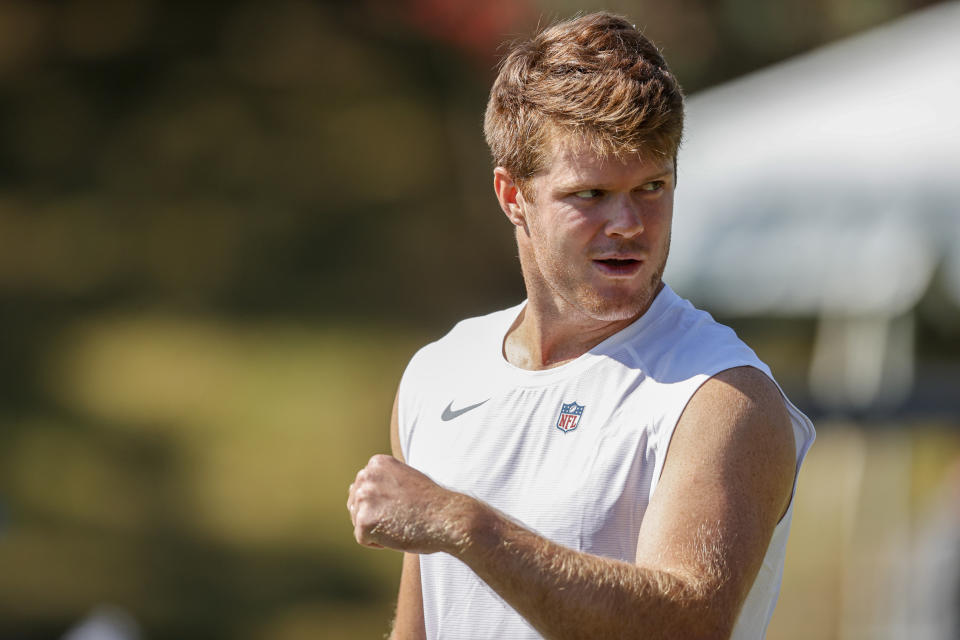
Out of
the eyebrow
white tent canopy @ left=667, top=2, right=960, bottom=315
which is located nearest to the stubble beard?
the eyebrow

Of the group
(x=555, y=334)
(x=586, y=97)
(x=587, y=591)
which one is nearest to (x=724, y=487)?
(x=587, y=591)

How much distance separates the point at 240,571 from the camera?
909 centimetres

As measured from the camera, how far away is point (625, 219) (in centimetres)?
209

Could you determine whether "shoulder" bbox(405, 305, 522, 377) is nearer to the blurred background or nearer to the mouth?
the mouth

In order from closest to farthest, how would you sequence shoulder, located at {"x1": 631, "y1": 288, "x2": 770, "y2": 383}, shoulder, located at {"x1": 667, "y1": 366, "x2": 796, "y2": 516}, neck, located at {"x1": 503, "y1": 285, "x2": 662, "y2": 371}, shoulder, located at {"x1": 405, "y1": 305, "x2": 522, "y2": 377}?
shoulder, located at {"x1": 667, "y1": 366, "x2": 796, "y2": 516}, shoulder, located at {"x1": 631, "y1": 288, "x2": 770, "y2": 383}, neck, located at {"x1": 503, "y1": 285, "x2": 662, "y2": 371}, shoulder, located at {"x1": 405, "y1": 305, "x2": 522, "y2": 377}

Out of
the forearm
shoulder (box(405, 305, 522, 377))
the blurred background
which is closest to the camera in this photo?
the forearm

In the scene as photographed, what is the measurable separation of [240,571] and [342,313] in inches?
75.2

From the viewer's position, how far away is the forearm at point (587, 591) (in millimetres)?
1854

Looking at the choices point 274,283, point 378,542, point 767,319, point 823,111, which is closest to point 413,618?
point 378,542

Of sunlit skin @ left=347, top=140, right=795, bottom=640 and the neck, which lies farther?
the neck

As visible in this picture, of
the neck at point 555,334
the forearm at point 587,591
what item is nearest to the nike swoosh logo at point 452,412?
the neck at point 555,334

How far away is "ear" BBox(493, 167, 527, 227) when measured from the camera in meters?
2.30

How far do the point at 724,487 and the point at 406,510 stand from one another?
0.47 metres

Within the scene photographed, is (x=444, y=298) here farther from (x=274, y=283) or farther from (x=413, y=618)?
(x=413, y=618)
